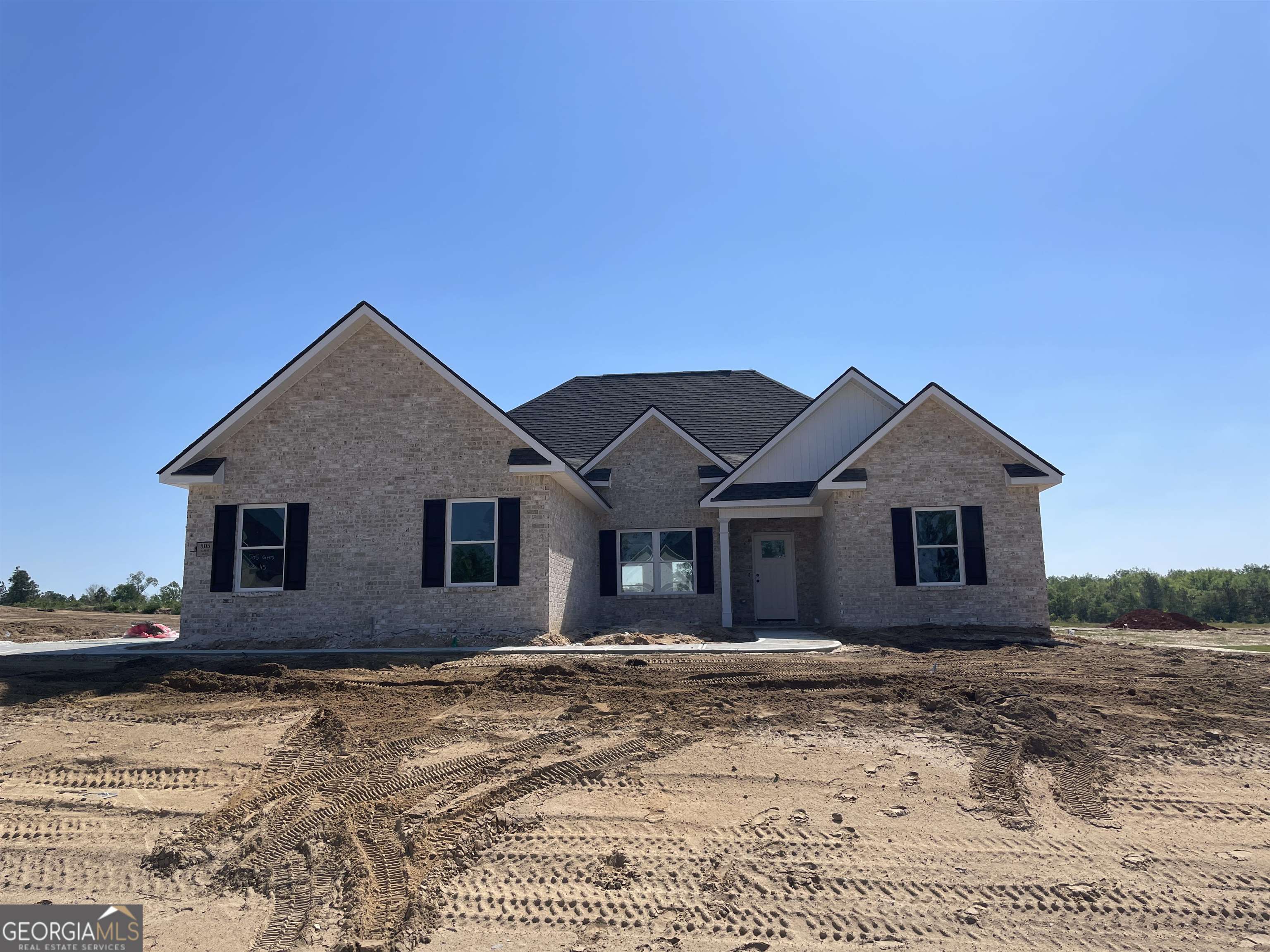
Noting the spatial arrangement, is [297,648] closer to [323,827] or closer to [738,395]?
[323,827]

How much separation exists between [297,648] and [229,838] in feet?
28.7

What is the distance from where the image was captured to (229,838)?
16.1ft

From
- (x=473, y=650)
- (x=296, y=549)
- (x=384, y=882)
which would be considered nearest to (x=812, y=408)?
(x=473, y=650)

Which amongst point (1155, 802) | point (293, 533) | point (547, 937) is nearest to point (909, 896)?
point (547, 937)

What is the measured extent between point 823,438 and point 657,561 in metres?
4.92

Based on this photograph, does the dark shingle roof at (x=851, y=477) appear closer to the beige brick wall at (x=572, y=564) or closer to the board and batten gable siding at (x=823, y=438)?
the board and batten gable siding at (x=823, y=438)

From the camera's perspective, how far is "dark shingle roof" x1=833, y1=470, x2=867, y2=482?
51.7 feet

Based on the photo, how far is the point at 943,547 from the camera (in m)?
15.8

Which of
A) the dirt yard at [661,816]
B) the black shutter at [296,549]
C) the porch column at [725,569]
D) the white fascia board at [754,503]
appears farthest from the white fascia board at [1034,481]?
the black shutter at [296,549]

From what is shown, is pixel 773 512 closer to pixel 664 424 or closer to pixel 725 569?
pixel 725 569

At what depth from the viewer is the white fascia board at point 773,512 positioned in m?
17.1

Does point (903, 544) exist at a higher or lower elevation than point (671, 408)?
lower

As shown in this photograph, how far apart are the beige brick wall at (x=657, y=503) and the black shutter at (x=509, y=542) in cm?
449

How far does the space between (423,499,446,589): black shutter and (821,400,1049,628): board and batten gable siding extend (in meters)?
7.96
